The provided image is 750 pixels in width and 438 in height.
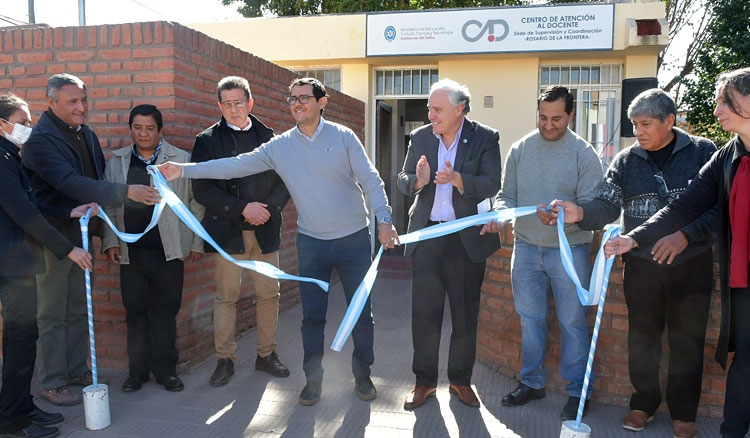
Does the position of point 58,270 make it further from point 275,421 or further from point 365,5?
point 365,5

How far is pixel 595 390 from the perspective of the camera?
376 cm

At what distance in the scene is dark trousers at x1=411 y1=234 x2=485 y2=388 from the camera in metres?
3.64

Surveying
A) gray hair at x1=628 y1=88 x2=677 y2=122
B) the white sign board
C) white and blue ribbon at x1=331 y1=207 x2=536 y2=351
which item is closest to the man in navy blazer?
white and blue ribbon at x1=331 y1=207 x2=536 y2=351

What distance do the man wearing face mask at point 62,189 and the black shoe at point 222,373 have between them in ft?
2.85

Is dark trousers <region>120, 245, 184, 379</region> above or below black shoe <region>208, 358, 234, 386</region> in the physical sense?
above

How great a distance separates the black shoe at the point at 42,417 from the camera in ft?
10.7

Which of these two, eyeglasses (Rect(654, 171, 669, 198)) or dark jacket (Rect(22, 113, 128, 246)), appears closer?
eyeglasses (Rect(654, 171, 669, 198))

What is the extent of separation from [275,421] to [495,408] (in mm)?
1416

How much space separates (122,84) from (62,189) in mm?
1132

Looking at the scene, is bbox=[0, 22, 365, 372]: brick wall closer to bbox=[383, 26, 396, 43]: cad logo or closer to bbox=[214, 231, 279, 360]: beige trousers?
bbox=[214, 231, 279, 360]: beige trousers

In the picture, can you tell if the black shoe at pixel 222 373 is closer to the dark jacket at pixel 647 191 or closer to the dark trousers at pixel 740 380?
the dark jacket at pixel 647 191

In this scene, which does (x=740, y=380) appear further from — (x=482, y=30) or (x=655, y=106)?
(x=482, y=30)

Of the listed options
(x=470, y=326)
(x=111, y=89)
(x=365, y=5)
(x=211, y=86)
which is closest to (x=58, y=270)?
(x=111, y=89)

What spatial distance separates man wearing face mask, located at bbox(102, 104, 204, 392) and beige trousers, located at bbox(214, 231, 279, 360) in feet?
0.94
